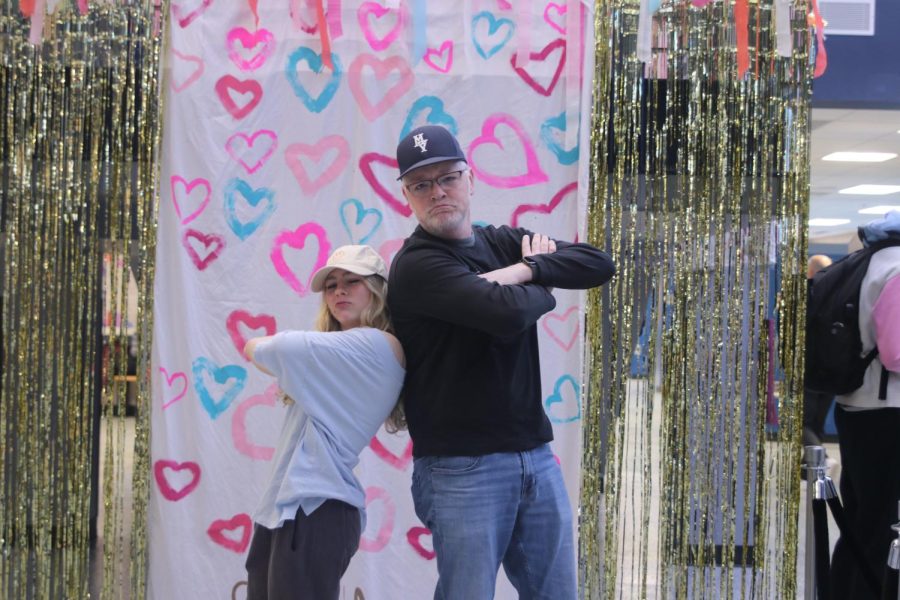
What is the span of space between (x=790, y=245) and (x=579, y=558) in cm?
118

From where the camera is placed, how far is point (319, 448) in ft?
6.88

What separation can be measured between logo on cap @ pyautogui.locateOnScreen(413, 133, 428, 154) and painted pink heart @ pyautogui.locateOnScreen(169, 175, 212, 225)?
1.22m

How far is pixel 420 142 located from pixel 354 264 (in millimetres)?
341

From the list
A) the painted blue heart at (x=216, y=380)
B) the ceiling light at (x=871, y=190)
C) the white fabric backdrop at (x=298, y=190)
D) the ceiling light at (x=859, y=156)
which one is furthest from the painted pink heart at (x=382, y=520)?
the ceiling light at (x=871, y=190)

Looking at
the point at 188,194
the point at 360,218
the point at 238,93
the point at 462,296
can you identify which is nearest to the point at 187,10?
the point at 238,93

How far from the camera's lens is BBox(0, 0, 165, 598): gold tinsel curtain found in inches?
119

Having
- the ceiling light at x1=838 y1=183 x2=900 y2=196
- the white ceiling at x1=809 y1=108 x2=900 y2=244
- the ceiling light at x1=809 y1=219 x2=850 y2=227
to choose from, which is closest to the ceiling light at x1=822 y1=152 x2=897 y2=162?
the white ceiling at x1=809 y1=108 x2=900 y2=244

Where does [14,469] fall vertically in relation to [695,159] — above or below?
below

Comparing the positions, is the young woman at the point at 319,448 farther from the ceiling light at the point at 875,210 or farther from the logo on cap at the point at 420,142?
the ceiling light at the point at 875,210

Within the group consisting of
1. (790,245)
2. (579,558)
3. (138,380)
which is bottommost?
(579,558)

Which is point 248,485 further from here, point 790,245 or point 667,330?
point 790,245

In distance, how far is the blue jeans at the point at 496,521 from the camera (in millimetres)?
1939

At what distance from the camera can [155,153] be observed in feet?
9.84

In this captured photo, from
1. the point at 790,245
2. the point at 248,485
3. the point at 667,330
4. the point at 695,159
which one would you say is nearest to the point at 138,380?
the point at 248,485
